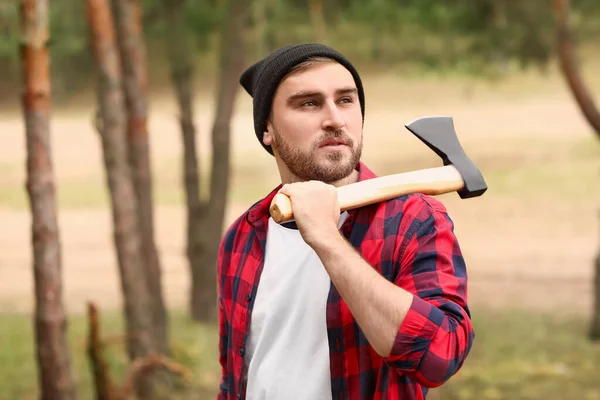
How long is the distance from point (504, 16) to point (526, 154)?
695 inches

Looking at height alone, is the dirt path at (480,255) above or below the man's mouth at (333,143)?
below

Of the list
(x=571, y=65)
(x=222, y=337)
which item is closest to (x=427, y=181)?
(x=222, y=337)

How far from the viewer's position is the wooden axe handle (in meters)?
2.03

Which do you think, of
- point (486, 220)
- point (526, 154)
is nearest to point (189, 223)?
point (486, 220)

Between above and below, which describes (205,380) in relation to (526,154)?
below

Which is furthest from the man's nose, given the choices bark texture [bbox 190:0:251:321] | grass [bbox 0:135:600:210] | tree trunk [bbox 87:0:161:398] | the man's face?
grass [bbox 0:135:600:210]

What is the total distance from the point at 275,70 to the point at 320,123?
20cm

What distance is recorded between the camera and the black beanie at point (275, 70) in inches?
85.6

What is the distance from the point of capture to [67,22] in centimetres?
1192

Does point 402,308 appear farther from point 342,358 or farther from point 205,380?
point 205,380

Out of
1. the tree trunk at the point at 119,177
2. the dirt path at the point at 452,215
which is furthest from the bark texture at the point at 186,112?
the tree trunk at the point at 119,177

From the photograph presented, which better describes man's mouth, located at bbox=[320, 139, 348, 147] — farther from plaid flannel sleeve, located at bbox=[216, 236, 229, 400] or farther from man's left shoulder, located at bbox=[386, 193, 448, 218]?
plaid flannel sleeve, located at bbox=[216, 236, 229, 400]

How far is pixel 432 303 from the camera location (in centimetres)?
186

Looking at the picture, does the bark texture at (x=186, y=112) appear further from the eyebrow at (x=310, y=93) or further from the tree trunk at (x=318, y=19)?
the eyebrow at (x=310, y=93)
